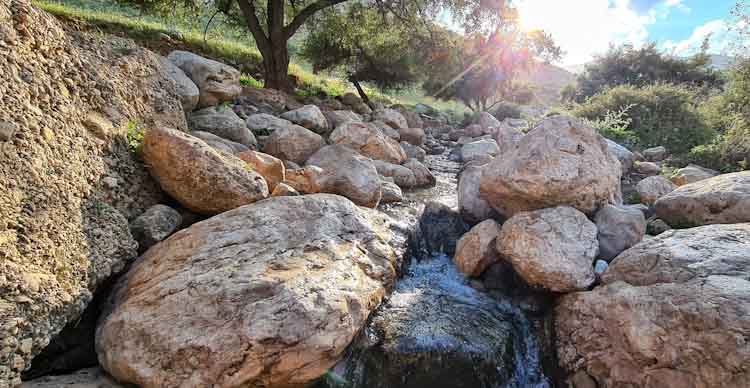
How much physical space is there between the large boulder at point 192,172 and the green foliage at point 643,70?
26.1 metres

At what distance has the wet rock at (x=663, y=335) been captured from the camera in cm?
246

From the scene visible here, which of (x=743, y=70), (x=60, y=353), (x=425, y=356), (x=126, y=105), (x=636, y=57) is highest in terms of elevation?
(x=636, y=57)

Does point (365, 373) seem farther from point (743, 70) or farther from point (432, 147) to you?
point (743, 70)

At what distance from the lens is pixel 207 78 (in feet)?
26.9

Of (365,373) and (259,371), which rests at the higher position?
(259,371)

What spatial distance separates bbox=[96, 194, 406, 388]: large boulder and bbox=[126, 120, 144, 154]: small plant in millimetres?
1395

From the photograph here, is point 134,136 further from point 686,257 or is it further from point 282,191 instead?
point 686,257

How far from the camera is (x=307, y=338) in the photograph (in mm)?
2637

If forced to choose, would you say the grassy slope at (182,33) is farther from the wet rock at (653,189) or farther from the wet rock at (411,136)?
the wet rock at (653,189)

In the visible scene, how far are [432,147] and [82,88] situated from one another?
11.4 meters

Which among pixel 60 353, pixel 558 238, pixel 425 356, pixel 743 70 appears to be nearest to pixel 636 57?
pixel 743 70

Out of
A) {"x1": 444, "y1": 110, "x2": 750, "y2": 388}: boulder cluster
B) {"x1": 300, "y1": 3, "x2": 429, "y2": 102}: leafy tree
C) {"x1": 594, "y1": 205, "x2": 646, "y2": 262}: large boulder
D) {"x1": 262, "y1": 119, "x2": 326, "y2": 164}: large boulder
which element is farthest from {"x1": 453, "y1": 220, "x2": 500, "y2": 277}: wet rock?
{"x1": 300, "y1": 3, "x2": 429, "y2": 102}: leafy tree

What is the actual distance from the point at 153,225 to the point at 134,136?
129 cm

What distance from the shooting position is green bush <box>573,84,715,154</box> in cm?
1080
